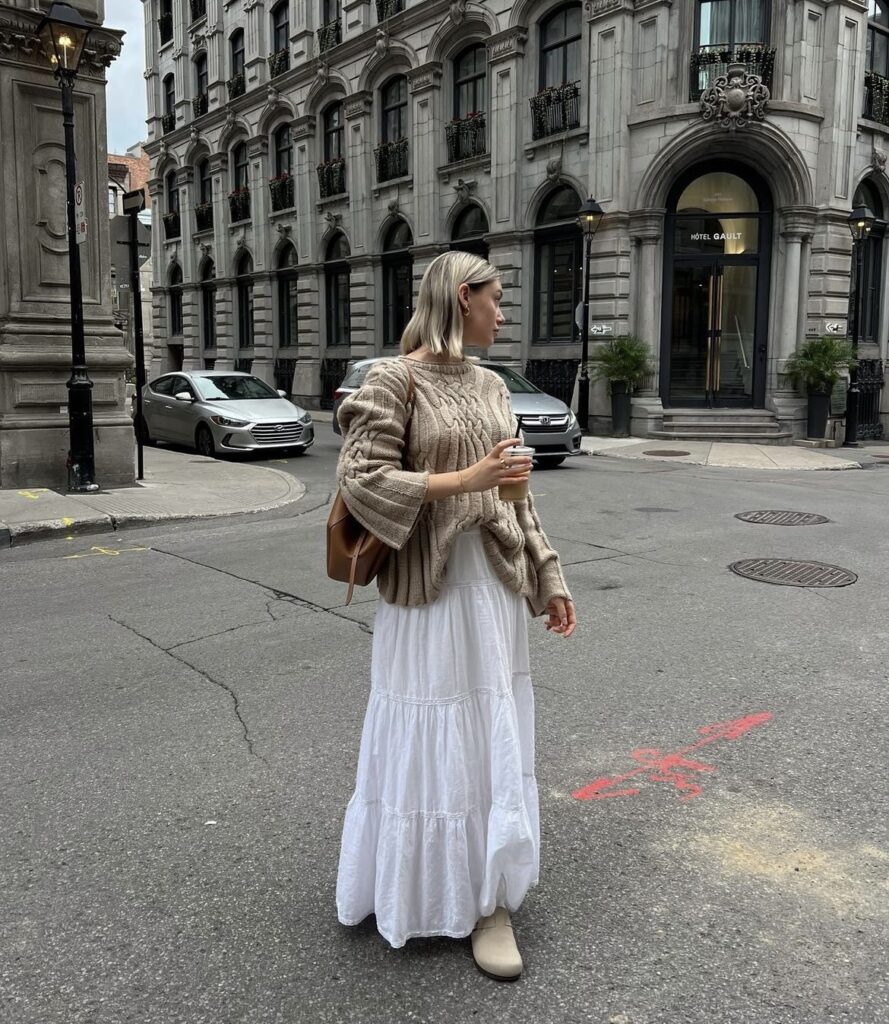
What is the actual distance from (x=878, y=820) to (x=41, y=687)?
13.1ft

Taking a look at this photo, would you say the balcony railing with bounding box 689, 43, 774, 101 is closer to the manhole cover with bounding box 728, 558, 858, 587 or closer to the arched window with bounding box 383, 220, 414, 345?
the arched window with bounding box 383, 220, 414, 345

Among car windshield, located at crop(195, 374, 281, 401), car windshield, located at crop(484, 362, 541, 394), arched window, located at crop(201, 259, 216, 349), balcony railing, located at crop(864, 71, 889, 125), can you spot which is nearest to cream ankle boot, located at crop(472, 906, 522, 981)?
car windshield, located at crop(484, 362, 541, 394)

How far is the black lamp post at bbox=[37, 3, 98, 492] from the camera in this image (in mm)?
10180

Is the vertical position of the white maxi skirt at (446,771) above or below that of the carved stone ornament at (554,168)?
below

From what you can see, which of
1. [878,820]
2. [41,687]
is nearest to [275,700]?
[41,687]

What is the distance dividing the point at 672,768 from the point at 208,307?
1470 inches

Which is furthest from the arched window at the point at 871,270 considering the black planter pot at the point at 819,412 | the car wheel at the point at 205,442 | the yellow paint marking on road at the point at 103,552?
the yellow paint marking on road at the point at 103,552

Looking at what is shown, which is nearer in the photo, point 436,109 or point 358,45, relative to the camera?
point 436,109

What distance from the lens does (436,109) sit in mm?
25156

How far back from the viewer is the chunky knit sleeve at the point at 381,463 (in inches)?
96.2

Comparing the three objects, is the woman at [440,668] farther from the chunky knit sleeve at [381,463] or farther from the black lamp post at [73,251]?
the black lamp post at [73,251]

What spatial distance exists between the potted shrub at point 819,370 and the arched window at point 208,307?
25217mm

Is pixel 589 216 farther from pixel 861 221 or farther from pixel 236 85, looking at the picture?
pixel 236 85

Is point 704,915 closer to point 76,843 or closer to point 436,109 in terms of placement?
point 76,843
